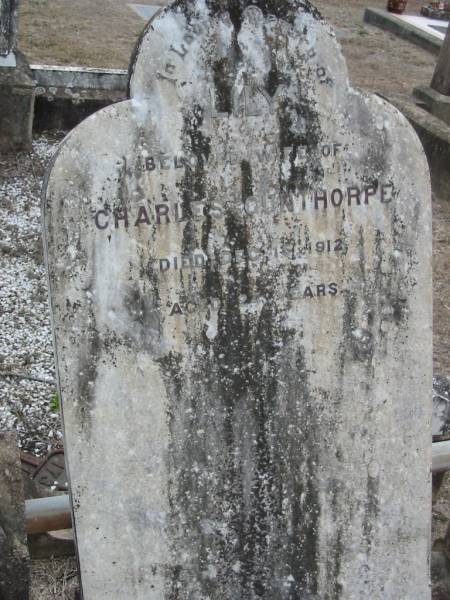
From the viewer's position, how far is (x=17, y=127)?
5.52m

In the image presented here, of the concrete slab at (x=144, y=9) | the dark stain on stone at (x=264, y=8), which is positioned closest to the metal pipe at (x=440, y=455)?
the dark stain on stone at (x=264, y=8)

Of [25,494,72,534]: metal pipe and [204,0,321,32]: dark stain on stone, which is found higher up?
[204,0,321,32]: dark stain on stone

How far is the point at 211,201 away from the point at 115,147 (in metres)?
0.27

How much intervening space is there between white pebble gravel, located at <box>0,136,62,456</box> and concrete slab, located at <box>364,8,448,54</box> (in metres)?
8.35

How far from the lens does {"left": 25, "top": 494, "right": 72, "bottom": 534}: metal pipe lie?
2121 mm

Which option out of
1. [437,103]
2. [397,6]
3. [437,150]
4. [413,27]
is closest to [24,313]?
[437,150]

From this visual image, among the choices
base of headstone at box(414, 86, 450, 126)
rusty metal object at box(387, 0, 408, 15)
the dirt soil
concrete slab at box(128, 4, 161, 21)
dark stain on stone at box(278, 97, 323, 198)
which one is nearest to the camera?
dark stain on stone at box(278, 97, 323, 198)

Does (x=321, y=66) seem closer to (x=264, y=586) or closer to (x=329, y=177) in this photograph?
(x=329, y=177)

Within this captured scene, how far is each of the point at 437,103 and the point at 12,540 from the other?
6.61m

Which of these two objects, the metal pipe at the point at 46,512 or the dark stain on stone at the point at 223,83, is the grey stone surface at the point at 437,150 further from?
the metal pipe at the point at 46,512

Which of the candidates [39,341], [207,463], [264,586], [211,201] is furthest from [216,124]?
[39,341]

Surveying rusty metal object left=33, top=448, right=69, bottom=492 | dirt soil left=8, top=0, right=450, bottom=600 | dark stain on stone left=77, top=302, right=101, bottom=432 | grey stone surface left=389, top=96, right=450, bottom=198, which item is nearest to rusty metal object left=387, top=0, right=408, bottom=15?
dirt soil left=8, top=0, right=450, bottom=600

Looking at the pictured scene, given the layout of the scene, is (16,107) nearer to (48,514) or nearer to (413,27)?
(48,514)

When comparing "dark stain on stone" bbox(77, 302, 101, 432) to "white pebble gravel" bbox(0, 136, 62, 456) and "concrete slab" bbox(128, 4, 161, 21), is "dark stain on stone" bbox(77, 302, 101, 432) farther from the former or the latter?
"concrete slab" bbox(128, 4, 161, 21)
